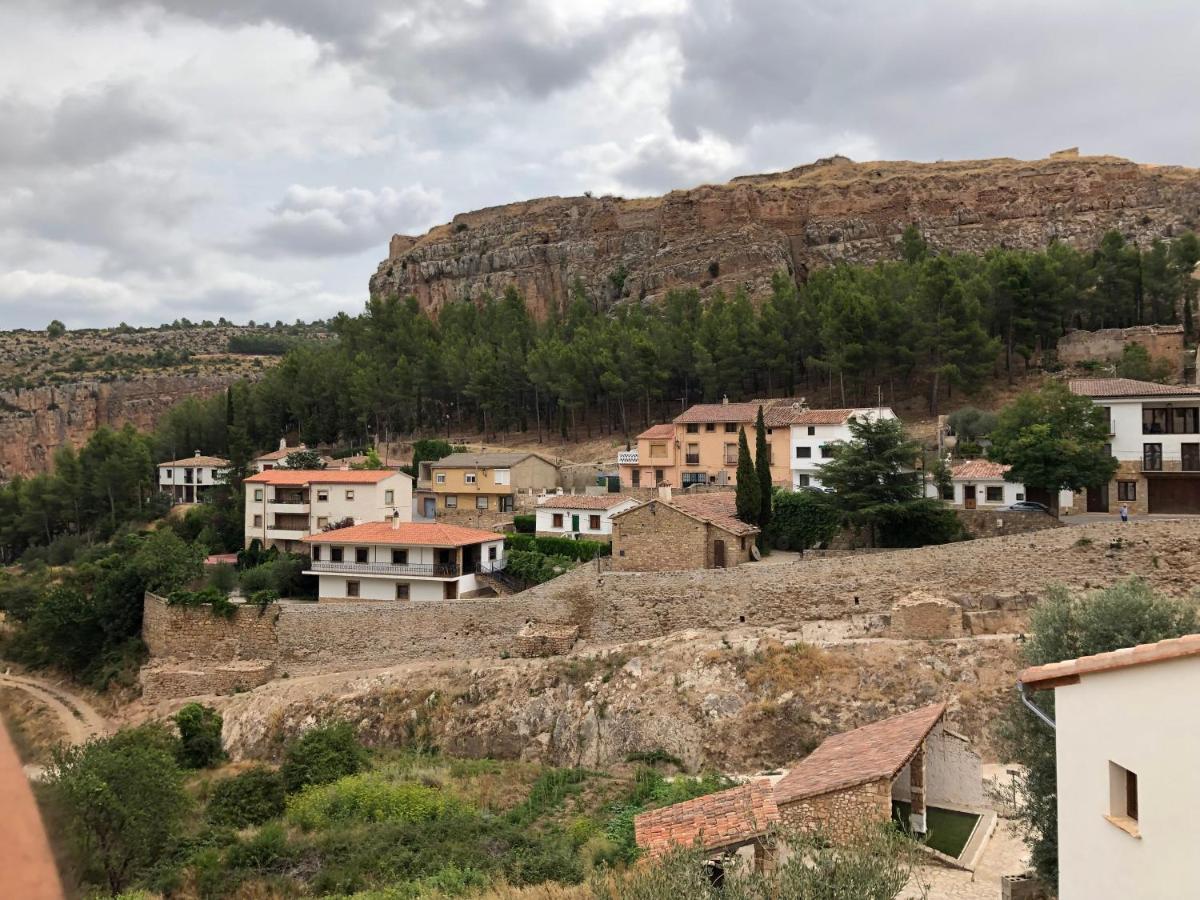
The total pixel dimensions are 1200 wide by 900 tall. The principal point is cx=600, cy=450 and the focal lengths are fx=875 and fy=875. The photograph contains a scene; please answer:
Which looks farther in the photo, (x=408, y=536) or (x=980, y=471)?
(x=980, y=471)

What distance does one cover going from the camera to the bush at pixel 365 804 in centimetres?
1922

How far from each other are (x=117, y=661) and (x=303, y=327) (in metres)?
155

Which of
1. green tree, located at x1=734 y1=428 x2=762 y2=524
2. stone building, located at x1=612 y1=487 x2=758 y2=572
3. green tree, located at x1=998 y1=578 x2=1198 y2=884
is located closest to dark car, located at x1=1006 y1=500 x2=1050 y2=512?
green tree, located at x1=734 y1=428 x2=762 y2=524

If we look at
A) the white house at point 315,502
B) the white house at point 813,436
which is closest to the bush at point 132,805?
the white house at point 315,502

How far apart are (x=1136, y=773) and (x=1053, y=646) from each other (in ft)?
25.6

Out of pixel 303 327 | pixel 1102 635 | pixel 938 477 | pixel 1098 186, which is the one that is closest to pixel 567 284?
pixel 1098 186

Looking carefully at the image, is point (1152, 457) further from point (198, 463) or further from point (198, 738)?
point (198, 463)

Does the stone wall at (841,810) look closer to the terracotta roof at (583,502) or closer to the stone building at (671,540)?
the stone building at (671,540)

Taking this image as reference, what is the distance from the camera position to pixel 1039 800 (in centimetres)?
1255

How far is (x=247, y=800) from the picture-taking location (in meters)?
21.5

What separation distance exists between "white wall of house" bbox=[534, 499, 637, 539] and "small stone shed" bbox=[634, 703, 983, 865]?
20312 mm

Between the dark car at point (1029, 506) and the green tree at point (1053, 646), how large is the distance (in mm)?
17782

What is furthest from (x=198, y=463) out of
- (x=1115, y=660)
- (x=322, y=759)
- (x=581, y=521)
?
(x=1115, y=660)

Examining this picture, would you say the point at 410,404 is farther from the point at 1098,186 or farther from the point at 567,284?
the point at 1098,186
